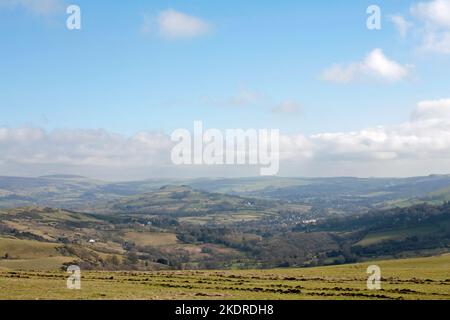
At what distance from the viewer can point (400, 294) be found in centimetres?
5531

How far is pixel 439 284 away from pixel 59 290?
1966 inches

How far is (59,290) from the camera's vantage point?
5256 centimetres
